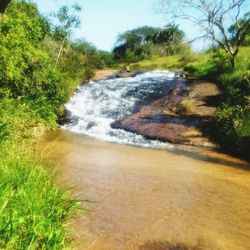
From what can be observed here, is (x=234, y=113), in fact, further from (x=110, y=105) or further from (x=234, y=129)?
(x=110, y=105)

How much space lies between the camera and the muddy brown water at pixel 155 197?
627 cm

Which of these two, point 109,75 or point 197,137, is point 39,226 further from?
point 109,75

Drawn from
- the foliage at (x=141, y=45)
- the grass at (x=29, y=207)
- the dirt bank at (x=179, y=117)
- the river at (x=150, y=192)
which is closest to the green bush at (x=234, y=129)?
the dirt bank at (x=179, y=117)

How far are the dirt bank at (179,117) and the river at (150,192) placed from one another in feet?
Answer: 2.54

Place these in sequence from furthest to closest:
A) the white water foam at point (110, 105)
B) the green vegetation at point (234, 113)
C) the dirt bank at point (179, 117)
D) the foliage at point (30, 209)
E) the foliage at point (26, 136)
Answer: the white water foam at point (110, 105) < the dirt bank at point (179, 117) < the green vegetation at point (234, 113) < the foliage at point (26, 136) < the foliage at point (30, 209)

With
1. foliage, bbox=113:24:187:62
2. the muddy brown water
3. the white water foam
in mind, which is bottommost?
the muddy brown water

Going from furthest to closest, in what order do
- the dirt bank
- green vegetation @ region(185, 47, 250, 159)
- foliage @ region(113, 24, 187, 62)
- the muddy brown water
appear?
foliage @ region(113, 24, 187, 62) < the dirt bank < green vegetation @ region(185, 47, 250, 159) < the muddy brown water

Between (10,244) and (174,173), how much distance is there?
735 cm

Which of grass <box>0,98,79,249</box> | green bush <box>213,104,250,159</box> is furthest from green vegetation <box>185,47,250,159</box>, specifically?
grass <box>0,98,79,249</box>

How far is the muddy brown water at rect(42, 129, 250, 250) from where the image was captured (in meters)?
6.27

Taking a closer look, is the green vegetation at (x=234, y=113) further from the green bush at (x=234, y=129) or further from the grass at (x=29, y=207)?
the grass at (x=29, y=207)

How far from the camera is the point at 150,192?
8688 millimetres

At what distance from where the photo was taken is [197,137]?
15.9 m

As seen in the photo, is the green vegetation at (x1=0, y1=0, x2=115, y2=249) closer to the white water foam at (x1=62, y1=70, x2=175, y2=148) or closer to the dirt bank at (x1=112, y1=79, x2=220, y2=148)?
the white water foam at (x1=62, y1=70, x2=175, y2=148)
